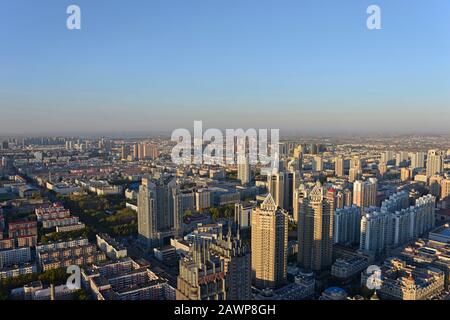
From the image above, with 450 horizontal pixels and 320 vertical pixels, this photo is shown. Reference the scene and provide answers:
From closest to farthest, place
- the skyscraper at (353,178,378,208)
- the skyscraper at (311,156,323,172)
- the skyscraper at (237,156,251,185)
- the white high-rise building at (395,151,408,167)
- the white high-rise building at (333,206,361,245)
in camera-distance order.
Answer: the white high-rise building at (333,206,361,245) < the skyscraper at (353,178,378,208) < the skyscraper at (237,156,251,185) < the skyscraper at (311,156,323,172) < the white high-rise building at (395,151,408,167)

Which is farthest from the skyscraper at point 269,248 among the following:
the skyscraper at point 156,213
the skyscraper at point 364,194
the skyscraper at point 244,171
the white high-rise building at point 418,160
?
the white high-rise building at point 418,160

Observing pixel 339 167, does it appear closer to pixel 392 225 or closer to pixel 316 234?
pixel 392 225

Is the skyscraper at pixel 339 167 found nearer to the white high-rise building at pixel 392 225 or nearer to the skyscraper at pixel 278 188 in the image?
the skyscraper at pixel 278 188

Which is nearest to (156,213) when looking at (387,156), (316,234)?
(316,234)

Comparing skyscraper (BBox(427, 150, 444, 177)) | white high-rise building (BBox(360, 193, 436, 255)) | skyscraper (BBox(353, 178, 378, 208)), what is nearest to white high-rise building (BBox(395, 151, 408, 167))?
skyscraper (BBox(427, 150, 444, 177))

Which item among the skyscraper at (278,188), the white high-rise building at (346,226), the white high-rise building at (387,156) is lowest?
the white high-rise building at (346,226)

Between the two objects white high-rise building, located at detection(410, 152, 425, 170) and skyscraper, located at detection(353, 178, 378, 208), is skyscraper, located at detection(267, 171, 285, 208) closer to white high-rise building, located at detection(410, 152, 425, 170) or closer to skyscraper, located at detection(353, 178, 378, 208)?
skyscraper, located at detection(353, 178, 378, 208)
